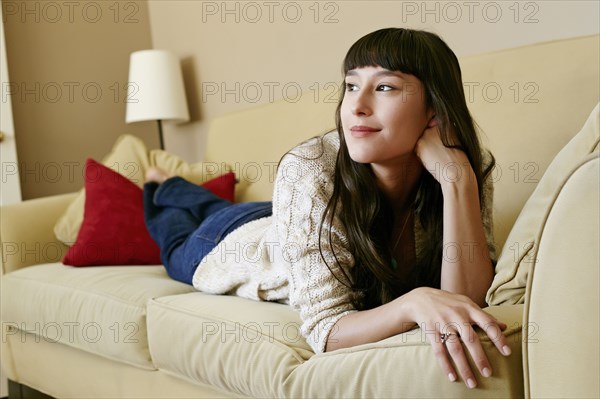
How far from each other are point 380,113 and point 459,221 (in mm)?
247

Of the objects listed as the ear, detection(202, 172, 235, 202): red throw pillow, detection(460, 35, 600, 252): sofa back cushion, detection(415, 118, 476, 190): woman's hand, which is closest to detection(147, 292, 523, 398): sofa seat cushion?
detection(415, 118, 476, 190): woman's hand

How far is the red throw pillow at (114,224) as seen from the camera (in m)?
2.59

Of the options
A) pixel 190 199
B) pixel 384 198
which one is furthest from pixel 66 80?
pixel 384 198

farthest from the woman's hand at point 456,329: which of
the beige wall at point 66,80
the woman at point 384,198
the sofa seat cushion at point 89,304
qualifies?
the beige wall at point 66,80

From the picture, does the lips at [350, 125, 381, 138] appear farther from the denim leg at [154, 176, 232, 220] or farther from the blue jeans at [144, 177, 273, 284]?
the denim leg at [154, 176, 232, 220]

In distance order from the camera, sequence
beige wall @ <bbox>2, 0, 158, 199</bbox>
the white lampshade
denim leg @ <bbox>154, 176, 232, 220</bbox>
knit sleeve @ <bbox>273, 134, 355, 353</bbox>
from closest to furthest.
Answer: knit sleeve @ <bbox>273, 134, 355, 353</bbox>
denim leg @ <bbox>154, 176, 232, 220</bbox>
the white lampshade
beige wall @ <bbox>2, 0, 158, 199</bbox>

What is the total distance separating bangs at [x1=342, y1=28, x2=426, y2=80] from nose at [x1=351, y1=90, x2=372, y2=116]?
0.20 ft

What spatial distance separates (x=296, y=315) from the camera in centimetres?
167

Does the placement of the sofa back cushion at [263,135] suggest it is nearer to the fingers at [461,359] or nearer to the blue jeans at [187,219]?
the blue jeans at [187,219]

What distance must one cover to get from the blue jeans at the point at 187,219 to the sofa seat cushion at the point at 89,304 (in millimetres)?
75

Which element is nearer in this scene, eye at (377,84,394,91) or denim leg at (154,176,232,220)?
eye at (377,84,394,91)

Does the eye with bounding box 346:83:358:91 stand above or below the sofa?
above

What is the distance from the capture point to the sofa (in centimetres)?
106

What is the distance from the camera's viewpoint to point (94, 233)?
2615 mm
